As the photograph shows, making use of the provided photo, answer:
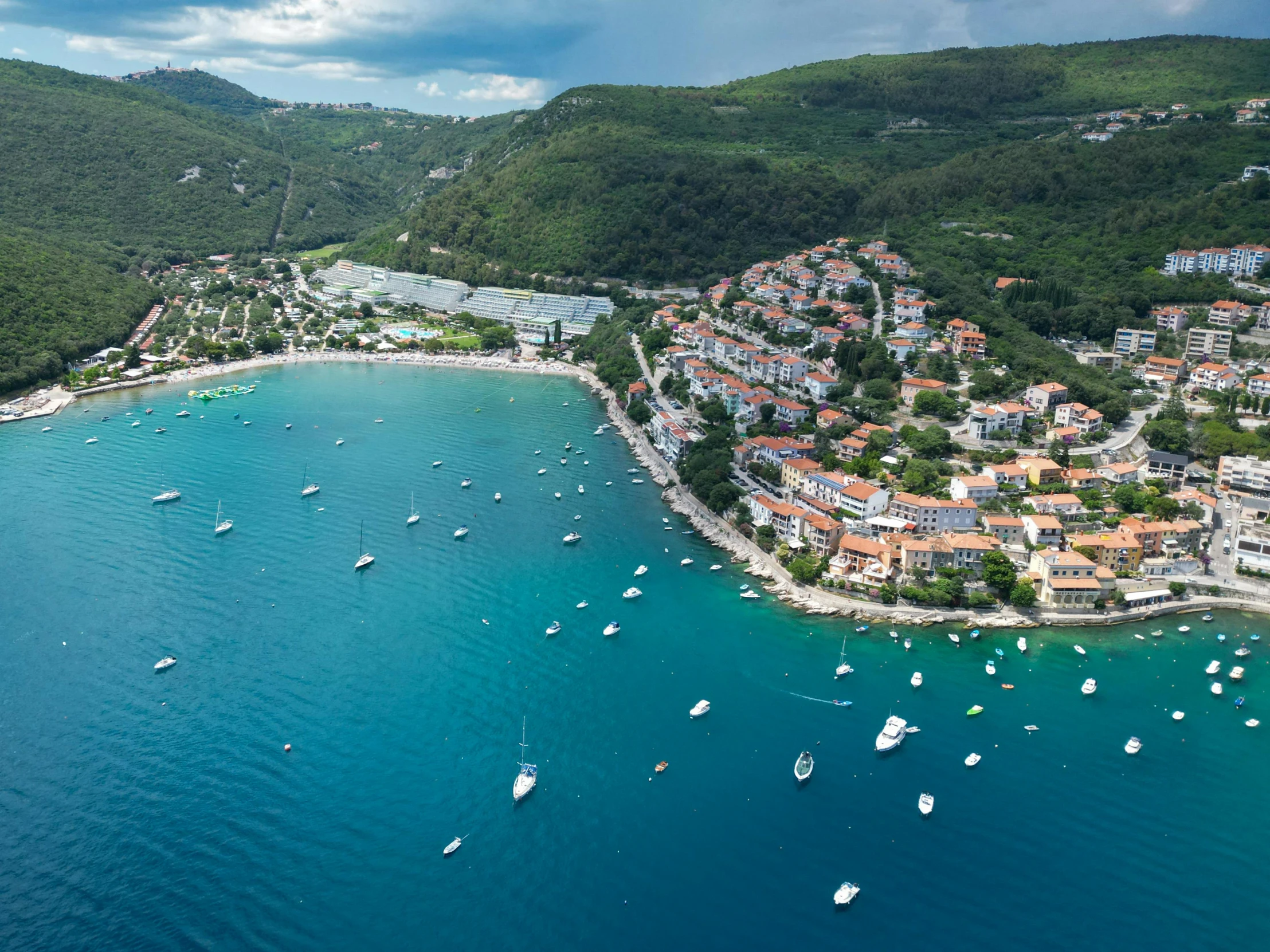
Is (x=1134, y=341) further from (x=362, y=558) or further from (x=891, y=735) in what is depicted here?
(x=362, y=558)

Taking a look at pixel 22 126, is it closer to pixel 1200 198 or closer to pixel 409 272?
pixel 409 272

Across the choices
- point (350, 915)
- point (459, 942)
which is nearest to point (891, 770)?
point (459, 942)

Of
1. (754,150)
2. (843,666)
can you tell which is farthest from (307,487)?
(754,150)

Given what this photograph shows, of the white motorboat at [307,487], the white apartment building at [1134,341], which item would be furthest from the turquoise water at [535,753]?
the white apartment building at [1134,341]

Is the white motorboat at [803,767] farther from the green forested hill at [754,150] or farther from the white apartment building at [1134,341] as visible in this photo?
the green forested hill at [754,150]

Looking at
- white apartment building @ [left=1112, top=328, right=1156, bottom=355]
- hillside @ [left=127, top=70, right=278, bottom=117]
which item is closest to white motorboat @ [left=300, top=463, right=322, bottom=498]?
white apartment building @ [left=1112, top=328, right=1156, bottom=355]

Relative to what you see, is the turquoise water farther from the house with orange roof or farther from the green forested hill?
the green forested hill
